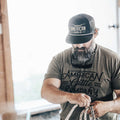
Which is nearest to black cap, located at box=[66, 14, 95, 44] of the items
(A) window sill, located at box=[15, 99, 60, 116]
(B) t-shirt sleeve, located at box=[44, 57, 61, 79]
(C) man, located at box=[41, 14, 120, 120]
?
(C) man, located at box=[41, 14, 120, 120]

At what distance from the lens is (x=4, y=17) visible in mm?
669

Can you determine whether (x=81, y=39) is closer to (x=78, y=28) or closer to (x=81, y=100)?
(x=78, y=28)

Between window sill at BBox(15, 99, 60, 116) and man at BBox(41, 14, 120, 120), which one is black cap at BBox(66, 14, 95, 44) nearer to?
man at BBox(41, 14, 120, 120)

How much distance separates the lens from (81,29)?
23.6 inches

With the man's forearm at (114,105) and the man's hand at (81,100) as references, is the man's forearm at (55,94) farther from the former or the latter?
the man's forearm at (114,105)

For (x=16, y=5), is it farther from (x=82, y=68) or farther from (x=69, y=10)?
(x=82, y=68)

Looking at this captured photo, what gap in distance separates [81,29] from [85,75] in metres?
0.18

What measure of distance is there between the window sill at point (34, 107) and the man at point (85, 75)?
0.39ft

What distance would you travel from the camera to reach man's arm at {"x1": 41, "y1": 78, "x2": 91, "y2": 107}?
22.3 inches

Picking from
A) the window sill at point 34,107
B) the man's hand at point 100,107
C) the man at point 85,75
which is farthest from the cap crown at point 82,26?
the window sill at point 34,107

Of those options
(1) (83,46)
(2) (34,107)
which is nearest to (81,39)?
(1) (83,46)

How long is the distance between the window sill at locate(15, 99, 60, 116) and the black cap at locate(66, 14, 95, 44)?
0.35m

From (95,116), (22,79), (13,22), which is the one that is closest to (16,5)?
(13,22)

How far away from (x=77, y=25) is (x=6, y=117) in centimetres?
54
